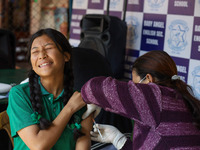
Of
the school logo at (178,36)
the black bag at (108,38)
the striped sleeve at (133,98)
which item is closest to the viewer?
the striped sleeve at (133,98)

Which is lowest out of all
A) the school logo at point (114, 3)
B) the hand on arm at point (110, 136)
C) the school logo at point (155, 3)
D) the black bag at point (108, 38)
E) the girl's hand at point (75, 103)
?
the hand on arm at point (110, 136)

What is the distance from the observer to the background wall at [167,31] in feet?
9.40

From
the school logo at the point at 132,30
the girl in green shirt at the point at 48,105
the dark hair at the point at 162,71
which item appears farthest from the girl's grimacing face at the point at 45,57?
the school logo at the point at 132,30

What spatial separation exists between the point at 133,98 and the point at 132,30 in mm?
2374

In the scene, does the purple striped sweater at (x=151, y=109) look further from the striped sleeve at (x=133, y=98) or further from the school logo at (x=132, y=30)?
the school logo at (x=132, y=30)

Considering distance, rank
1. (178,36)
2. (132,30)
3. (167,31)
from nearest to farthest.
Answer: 1. (178,36)
2. (167,31)
3. (132,30)

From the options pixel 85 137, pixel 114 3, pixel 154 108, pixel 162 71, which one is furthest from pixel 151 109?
pixel 114 3

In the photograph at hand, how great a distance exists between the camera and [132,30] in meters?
3.49

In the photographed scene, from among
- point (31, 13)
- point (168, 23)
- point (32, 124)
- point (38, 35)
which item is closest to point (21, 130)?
point (32, 124)

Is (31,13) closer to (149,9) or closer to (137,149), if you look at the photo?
(149,9)

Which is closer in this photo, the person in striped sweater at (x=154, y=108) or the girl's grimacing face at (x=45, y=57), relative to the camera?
the person in striped sweater at (x=154, y=108)

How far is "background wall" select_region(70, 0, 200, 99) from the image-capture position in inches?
113

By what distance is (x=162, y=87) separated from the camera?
1259 millimetres

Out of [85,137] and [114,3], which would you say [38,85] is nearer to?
[85,137]
